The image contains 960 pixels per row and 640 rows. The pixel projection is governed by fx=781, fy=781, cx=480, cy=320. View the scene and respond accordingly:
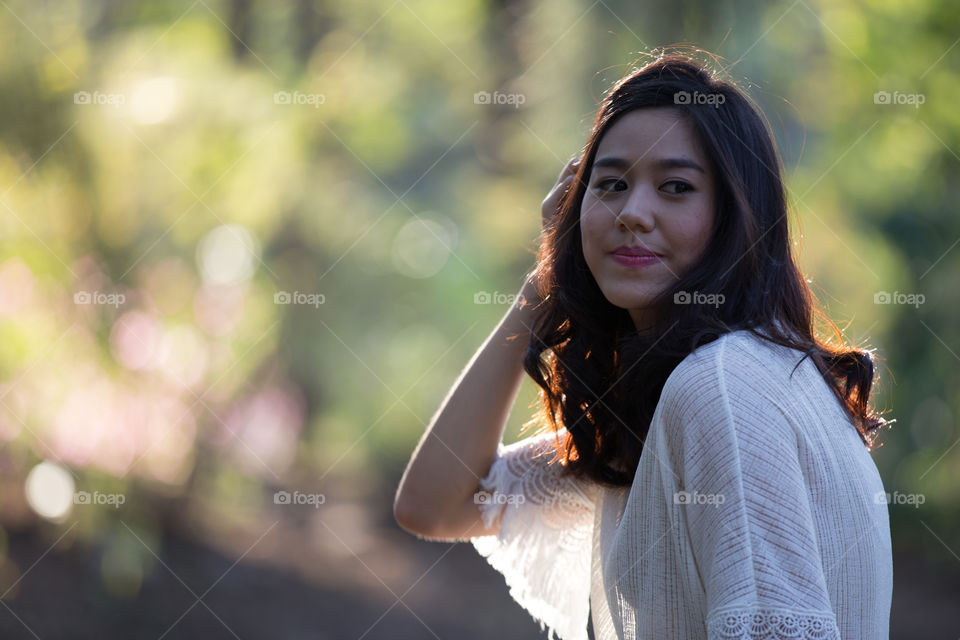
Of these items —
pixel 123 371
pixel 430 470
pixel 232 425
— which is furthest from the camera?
pixel 232 425

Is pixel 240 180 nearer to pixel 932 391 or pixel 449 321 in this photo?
pixel 449 321

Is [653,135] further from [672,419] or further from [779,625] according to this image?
[779,625]

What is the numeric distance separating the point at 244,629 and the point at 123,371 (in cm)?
175

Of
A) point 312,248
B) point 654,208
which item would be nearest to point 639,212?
point 654,208

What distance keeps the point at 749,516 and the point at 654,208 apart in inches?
20.3

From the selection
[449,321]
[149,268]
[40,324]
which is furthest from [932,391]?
[40,324]

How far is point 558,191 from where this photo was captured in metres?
1.55

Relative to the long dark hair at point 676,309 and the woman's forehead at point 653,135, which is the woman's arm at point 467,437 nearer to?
the long dark hair at point 676,309

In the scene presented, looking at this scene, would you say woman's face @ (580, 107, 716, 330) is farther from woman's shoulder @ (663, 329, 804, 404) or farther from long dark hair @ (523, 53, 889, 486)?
woman's shoulder @ (663, 329, 804, 404)

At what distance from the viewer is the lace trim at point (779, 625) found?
2.80 ft

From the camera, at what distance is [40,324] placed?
3.97 meters

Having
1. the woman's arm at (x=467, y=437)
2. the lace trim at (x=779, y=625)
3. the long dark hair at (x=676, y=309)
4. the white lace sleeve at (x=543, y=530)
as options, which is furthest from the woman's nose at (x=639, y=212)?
the lace trim at (x=779, y=625)

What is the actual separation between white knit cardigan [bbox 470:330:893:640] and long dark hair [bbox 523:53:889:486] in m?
0.10

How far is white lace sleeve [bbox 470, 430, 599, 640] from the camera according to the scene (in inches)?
60.7
